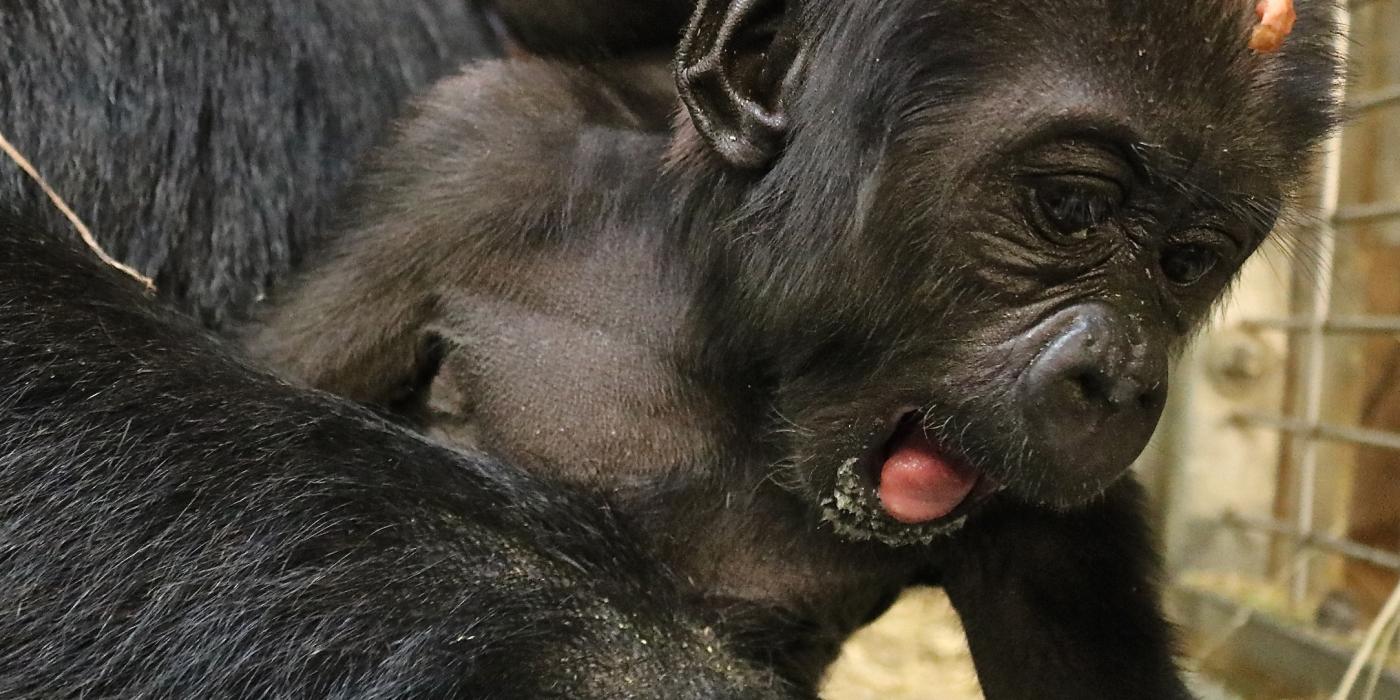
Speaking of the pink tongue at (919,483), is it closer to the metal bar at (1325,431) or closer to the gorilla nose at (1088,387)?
the gorilla nose at (1088,387)

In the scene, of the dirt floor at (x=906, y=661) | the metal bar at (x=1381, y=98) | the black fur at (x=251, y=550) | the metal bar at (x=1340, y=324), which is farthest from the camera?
Result: the dirt floor at (x=906, y=661)

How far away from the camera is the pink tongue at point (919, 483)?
34.7 inches

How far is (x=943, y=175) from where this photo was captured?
31.7 inches

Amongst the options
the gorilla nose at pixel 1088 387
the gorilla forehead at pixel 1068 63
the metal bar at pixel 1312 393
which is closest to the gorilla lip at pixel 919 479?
the gorilla nose at pixel 1088 387

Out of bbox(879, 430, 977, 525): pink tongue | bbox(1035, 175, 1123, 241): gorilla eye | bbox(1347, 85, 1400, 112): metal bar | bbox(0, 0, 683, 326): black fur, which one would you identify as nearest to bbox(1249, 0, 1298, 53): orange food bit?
bbox(1035, 175, 1123, 241): gorilla eye

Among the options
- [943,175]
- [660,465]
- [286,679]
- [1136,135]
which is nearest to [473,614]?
[286,679]

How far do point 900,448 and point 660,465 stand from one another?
8.0 inches

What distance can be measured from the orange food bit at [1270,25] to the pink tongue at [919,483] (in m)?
0.34

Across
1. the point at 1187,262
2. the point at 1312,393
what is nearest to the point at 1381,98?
the point at 1312,393

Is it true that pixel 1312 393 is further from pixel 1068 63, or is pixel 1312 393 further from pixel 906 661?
pixel 1068 63

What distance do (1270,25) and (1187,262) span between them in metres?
0.16

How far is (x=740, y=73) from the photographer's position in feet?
2.96

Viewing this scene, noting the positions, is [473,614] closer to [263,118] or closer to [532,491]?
[532,491]

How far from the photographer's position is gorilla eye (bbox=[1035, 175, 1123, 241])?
31.0 inches
